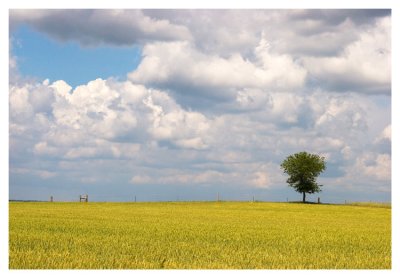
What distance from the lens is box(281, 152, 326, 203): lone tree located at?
113 m

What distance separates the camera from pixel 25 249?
1816 cm

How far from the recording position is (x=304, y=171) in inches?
4469

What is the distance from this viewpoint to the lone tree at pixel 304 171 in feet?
371

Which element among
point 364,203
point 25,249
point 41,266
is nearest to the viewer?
point 41,266

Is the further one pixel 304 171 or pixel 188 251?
pixel 304 171

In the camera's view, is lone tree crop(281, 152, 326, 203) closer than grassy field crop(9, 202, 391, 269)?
No

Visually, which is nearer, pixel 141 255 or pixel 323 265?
pixel 323 265

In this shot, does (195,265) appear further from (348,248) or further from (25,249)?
(348,248)

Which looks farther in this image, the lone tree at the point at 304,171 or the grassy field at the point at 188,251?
the lone tree at the point at 304,171
